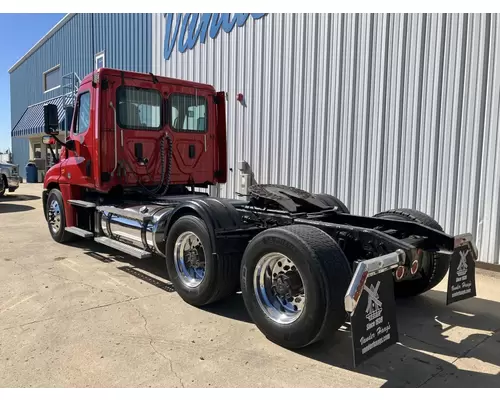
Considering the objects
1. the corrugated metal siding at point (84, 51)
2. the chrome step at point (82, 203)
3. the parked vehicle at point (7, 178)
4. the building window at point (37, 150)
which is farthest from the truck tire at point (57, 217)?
the building window at point (37, 150)

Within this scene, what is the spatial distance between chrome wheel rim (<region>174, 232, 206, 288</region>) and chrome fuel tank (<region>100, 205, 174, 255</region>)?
55 centimetres

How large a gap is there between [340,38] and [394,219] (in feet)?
15.2

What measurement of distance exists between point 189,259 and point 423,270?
8.12ft

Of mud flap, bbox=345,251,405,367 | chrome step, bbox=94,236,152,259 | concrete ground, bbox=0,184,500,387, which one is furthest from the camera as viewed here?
chrome step, bbox=94,236,152,259

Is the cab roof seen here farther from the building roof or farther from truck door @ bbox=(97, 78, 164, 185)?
the building roof

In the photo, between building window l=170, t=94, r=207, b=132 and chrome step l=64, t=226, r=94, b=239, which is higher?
building window l=170, t=94, r=207, b=132

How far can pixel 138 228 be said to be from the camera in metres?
5.91

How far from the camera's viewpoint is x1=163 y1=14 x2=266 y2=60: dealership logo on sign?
34.1ft

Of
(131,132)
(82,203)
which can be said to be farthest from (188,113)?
(82,203)

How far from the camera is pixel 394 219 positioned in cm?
466

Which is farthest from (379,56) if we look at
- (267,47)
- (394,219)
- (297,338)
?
(297,338)

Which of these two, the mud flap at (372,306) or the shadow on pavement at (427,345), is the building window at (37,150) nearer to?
the shadow on pavement at (427,345)

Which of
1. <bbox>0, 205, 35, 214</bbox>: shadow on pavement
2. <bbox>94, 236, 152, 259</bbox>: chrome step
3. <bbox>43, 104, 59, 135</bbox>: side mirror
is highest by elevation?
<bbox>43, 104, 59, 135</bbox>: side mirror

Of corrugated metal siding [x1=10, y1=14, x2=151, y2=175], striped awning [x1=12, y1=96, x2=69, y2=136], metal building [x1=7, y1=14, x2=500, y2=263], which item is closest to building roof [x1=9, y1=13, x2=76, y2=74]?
corrugated metal siding [x1=10, y1=14, x2=151, y2=175]
